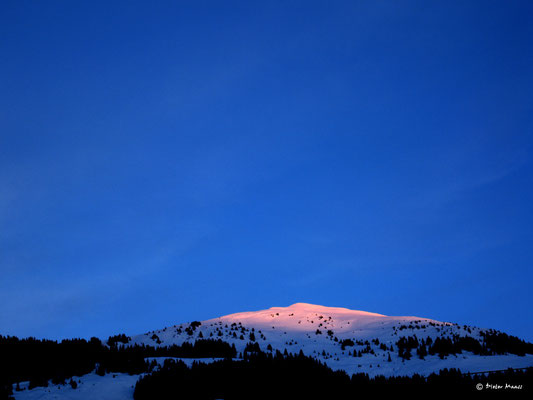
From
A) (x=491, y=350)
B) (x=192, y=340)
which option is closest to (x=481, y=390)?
(x=491, y=350)

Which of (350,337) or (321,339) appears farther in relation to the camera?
(350,337)

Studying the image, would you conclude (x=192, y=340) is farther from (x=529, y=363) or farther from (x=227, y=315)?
(x=529, y=363)

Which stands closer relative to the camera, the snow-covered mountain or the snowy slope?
the snowy slope

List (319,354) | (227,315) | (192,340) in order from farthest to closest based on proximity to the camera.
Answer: (227,315) → (192,340) → (319,354)

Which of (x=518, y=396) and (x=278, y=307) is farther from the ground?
(x=278, y=307)

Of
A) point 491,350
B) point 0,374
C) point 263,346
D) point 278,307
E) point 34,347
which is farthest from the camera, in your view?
point 278,307

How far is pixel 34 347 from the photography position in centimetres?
1568

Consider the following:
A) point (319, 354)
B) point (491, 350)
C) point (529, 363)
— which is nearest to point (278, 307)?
point (319, 354)

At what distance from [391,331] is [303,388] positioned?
17480 millimetres

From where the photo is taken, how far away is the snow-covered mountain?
18141 millimetres

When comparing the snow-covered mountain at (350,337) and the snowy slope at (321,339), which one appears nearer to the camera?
the snowy slope at (321,339)

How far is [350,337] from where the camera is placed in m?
27.0

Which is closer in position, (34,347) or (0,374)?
(0,374)

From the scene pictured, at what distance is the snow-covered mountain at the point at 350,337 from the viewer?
1814 cm
